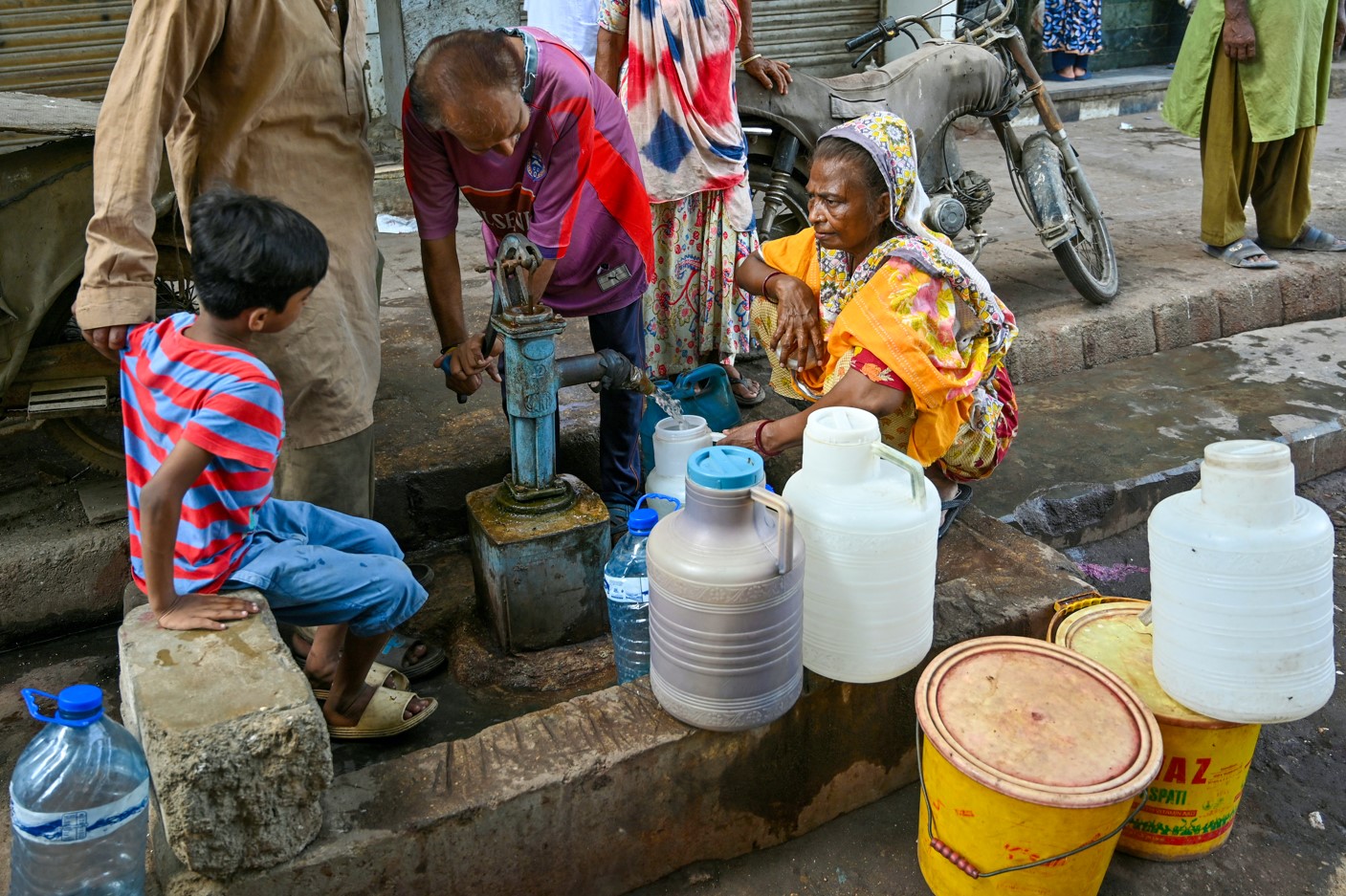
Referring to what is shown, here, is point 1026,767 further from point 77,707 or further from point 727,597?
point 77,707

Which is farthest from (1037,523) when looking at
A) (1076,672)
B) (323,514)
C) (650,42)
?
(323,514)

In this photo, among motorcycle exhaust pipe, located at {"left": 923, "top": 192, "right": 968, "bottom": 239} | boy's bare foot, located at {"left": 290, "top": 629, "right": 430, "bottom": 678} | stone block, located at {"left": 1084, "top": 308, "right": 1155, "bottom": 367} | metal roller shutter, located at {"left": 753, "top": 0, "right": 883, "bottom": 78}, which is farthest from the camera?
metal roller shutter, located at {"left": 753, "top": 0, "right": 883, "bottom": 78}

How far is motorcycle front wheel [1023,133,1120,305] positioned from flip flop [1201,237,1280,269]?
2.61 feet

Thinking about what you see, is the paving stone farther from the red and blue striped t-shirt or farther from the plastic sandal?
the plastic sandal

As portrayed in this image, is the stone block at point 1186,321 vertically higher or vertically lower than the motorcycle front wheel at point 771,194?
lower

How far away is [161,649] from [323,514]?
1.90 feet

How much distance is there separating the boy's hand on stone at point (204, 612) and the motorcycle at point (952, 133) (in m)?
3.28

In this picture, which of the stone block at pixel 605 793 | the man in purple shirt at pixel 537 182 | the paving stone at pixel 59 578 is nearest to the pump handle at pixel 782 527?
the stone block at pixel 605 793

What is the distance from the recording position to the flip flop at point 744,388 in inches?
160

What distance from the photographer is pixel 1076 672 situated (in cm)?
225

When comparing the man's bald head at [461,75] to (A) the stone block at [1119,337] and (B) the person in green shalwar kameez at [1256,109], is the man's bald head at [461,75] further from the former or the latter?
(B) the person in green shalwar kameez at [1256,109]

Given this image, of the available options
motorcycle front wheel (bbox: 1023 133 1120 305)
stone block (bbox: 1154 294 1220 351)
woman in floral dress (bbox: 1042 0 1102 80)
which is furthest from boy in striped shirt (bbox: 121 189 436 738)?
woman in floral dress (bbox: 1042 0 1102 80)

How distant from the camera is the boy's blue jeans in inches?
88.4

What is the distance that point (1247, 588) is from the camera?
209cm
